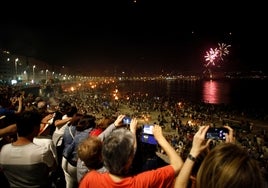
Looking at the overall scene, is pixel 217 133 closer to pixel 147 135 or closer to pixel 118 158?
pixel 147 135

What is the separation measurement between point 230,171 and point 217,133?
5.28ft

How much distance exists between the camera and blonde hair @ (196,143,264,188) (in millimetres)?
1793

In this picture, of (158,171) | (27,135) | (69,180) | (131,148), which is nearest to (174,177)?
(158,171)

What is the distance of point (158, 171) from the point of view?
2.62 metres

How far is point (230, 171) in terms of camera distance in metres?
1.81

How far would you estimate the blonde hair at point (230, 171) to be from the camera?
179 cm

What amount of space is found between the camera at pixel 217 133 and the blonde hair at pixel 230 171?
54.0 inches

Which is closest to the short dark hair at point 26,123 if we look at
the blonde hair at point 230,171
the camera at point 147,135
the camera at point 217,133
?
the camera at point 147,135

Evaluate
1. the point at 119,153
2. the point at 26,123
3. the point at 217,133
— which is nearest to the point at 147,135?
the point at 217,133

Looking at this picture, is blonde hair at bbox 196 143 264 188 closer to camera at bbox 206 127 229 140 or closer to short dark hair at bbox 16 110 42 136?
camera at bbox 206 127 229 140

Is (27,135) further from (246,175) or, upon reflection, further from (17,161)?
(246,175)

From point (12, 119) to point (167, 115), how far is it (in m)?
45.2

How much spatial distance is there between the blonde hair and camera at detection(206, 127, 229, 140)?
1.37m

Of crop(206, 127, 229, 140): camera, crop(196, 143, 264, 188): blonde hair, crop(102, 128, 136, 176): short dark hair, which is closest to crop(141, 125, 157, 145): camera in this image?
crop(206, 127, 229, 140): camera
